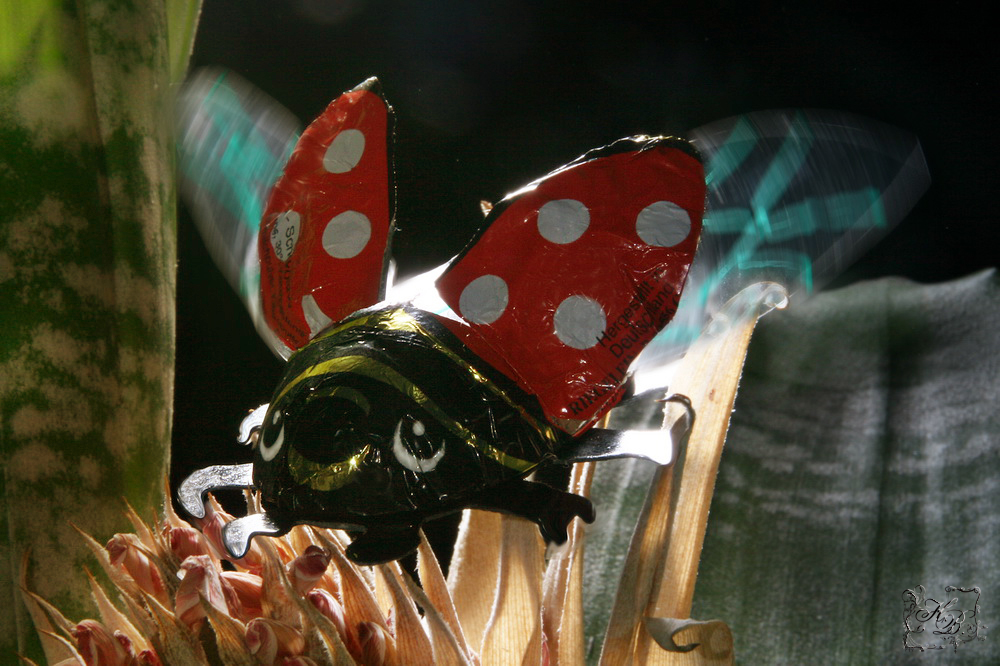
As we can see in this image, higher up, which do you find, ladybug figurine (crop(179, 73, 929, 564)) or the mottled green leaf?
ladybug figurine (crop(179, 73, 929, 564))

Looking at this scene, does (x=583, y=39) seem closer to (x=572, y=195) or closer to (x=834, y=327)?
(x=834, y=327)

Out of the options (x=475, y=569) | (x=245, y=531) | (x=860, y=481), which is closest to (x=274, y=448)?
(x=245, y=531)

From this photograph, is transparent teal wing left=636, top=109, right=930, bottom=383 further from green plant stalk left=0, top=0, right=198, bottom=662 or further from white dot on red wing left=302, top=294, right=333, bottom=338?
green plant stalk left=0, top=0, right=198, bottom=662

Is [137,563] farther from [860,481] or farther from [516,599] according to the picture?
[860,481]

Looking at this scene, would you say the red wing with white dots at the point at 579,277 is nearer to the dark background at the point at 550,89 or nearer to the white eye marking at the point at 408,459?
the white eye marking at the point at 408,459

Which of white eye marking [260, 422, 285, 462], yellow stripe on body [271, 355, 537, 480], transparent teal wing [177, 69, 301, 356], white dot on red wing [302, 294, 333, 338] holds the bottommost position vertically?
white eye marking [260, 422, 285, 462]

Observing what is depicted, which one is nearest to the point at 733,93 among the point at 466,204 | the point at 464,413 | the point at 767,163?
the point at 466,204

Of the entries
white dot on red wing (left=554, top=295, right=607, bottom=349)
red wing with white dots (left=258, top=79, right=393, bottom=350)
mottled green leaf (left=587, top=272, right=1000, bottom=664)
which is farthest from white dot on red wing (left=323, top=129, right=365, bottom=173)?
mottled green leaf (left=587, top=272, right=1000, bottom=664)

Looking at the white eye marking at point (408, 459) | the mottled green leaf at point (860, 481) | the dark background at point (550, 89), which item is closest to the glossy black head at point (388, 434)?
the white eye marking at point (408, 459)
